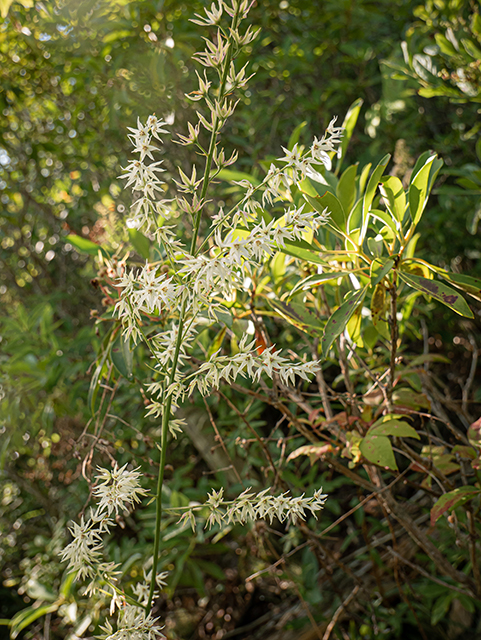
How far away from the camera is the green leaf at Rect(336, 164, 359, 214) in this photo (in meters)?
0.92

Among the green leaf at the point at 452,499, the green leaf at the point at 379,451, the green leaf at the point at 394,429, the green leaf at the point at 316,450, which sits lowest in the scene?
the green leaf at the point at 452,499

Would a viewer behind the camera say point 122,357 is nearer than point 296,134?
Yes

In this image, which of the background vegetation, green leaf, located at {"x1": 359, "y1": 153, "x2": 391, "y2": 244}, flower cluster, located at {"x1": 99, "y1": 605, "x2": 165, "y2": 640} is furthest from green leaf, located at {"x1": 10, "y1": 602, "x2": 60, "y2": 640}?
green leaf, located at {"x1": 359, "y1": 153, "x2": 391, "y2": 244}

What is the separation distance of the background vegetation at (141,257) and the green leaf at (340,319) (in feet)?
2.36

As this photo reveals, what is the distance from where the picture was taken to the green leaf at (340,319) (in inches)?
29.2

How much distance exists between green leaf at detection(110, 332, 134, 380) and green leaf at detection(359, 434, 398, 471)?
1.43 ft

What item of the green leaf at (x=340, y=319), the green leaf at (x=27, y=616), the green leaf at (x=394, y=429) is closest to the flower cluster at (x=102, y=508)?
the green leaf at (x=340, y=319)

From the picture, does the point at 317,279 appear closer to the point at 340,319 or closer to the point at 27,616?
the point at 340,319

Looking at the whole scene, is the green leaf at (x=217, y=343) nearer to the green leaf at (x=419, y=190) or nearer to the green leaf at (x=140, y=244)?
the green leaf at (x=140, y=244)

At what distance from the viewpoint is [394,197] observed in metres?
0.82

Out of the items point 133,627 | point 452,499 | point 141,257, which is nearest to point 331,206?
point 452,499

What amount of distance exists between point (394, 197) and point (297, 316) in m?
0.28

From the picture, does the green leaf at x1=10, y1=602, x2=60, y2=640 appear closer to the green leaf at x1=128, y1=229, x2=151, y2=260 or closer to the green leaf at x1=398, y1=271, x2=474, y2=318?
the green leaf at x1=128, y1=229, x2=151, y2=260

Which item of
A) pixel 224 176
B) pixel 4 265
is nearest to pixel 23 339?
pixel 4 265
